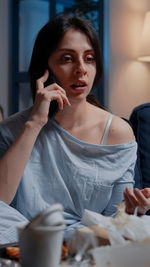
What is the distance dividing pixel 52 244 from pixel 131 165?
3.02 feet

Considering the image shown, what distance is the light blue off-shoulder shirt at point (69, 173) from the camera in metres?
1.41

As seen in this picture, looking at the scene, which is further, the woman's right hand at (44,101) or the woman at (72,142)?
the woman at (72,142)

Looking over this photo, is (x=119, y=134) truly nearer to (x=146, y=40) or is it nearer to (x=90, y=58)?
(x=90, y=58)

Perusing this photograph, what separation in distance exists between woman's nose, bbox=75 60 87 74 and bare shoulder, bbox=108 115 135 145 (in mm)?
249

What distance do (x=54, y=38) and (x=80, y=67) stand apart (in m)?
0.16

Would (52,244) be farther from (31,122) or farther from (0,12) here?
(0,12)

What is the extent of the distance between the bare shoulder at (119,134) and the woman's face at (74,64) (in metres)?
0.18

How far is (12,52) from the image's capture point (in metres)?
4.43

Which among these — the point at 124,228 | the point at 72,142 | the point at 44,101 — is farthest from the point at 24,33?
the point at 124,228

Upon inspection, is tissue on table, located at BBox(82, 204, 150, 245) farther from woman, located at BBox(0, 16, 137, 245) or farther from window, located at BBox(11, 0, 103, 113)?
window, located at BBox(11, 0, 103, 113)

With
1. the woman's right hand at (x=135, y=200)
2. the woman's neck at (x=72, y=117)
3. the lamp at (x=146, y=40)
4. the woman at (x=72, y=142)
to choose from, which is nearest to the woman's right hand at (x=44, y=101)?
the woman at (x=72, y=142)

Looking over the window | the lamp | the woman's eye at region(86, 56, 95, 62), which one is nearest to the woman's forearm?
the woman's eye at region(86, 56, 95, 62)

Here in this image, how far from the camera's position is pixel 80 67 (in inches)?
54.7

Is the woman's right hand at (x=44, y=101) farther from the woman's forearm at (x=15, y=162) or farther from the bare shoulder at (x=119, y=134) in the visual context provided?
the bare shoulder at (x=119, y=134)
